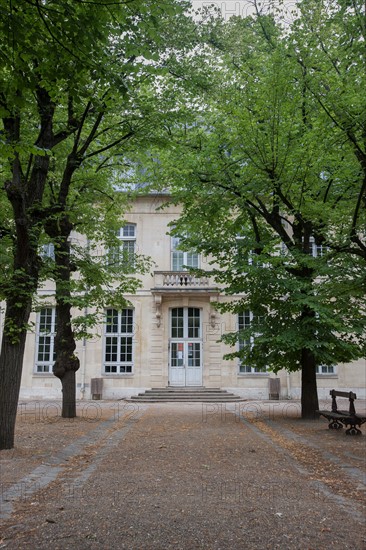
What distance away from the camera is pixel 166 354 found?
20906 mm

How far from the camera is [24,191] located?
7.97 meters

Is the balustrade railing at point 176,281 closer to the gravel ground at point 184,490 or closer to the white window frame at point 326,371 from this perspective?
the white window frame at point 326,371

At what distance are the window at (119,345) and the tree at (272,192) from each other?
9.24m

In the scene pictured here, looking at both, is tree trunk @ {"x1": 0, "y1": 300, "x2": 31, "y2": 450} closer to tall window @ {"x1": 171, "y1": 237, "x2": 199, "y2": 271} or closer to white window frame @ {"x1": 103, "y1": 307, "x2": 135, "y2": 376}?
white window frame @ {"x1": 103, "y1": 307, "x2": 135, "y2": 376}

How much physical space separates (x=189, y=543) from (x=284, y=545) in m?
0.74

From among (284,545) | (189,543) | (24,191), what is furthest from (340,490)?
(24,191)

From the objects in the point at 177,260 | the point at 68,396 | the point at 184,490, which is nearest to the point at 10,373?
the point at 184,490

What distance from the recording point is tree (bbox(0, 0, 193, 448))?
397 centimetres

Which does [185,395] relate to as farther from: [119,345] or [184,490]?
[184,490]

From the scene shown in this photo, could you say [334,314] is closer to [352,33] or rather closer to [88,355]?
[352,33]

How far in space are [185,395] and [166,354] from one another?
90.4 inches

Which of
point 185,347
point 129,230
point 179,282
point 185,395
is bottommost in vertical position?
point 185,395

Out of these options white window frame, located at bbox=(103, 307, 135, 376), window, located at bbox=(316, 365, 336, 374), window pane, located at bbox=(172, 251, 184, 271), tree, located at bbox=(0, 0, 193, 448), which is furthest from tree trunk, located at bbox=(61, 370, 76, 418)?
window, located at bbox=(316, 365, 336, 374)

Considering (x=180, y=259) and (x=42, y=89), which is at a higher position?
(x=42, y=89)
